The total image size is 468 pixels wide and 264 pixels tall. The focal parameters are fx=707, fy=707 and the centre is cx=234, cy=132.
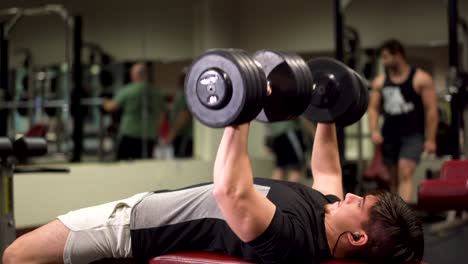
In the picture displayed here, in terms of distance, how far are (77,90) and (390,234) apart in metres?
3.94

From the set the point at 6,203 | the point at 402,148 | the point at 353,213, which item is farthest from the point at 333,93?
the point at 402,148

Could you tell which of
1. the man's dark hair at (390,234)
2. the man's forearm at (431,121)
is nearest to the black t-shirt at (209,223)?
the man's dark hair at (390,234)

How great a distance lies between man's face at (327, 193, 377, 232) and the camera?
6.35 ft

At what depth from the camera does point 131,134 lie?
19.5 feet

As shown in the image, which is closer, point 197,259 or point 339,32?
point 197,259

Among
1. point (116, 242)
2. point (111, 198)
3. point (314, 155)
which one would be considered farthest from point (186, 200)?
point (111, 198)

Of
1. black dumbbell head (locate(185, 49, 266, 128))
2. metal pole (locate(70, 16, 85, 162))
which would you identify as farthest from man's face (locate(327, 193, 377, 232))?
metal pole (locate(70, 16, 85, 162))

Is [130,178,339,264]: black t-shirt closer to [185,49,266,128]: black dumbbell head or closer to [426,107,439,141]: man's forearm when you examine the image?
[185,49,266,128]: black dumbbell head

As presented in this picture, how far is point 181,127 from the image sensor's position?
6805 millimetres

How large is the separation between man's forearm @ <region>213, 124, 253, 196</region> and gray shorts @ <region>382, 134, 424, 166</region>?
2879 mm

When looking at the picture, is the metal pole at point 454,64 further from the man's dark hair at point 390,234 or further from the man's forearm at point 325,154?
the man's dark hair at point 390,234

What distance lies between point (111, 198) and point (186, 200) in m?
3.62

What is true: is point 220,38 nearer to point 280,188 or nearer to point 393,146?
point 393,146

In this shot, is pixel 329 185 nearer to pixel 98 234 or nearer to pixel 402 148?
pixel 98 234
